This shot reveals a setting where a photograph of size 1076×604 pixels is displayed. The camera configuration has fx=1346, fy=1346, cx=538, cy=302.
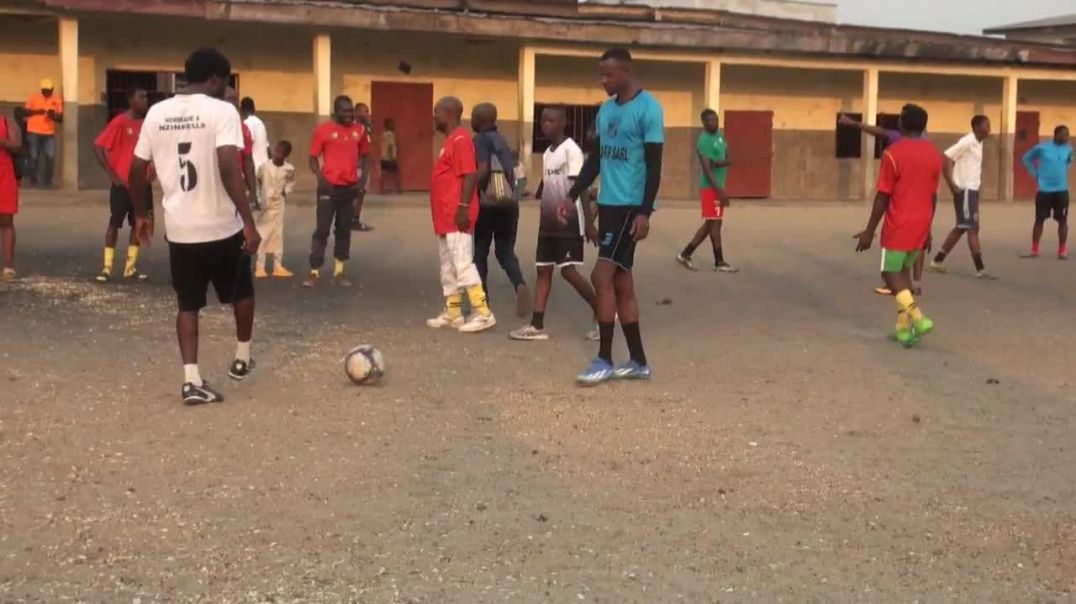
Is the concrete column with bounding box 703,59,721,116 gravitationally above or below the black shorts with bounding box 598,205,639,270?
above

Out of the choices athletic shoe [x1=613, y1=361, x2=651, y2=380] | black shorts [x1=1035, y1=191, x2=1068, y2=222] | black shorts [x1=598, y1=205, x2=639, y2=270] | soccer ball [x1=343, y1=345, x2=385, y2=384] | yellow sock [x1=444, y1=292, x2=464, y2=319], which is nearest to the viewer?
soccer ball [x1=343, y1=345, x2=385, y2=384]

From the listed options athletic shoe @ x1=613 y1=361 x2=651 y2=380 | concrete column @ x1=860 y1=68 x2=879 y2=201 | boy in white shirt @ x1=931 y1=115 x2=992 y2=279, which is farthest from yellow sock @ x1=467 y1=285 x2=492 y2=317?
concrete column @ x1=860 y1=68 x2=879 y2=201

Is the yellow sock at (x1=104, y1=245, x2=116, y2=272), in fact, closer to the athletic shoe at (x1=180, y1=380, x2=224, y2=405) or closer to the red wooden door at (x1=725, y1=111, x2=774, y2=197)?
the athletic shoe at (x1=180, y1=380, x2=224, y2=405)

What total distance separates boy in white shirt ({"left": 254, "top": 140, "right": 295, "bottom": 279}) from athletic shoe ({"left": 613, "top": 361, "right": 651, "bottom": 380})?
561 centimetres

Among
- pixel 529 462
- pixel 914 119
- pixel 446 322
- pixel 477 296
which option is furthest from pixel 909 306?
pixel 529 462

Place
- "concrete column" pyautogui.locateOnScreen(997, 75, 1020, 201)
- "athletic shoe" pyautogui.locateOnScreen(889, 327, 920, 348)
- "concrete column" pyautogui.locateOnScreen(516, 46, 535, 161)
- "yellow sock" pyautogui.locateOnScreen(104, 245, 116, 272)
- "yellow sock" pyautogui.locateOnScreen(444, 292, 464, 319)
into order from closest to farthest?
1. "athletic shoe" pyautogui.locateOnScreen(889, 327, 920, 348)
2. "yellow sock" pyautogui.locateOnScreen(444, 292, 464, 319)
3. "yellow sock" pyautogui.locateOnScreen(104, 245, 116, 272)
4. "concrete column" pyautogui.locateOnScreen(516, 46, 535, 161)
5. "concrete column" pyautogui.locateOnScreen(997, 75, 1020, 201)

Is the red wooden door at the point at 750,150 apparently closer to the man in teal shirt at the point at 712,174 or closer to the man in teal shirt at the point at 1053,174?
the man in teal shirt at the point at 1053,174

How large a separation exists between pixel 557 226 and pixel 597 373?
1.91m

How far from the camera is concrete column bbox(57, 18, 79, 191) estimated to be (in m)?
24.5

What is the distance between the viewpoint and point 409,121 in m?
29.2

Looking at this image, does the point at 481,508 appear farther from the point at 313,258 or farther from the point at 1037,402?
the point at 313,258

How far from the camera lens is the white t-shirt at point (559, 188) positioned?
9633 millimetres

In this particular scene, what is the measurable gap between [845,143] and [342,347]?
85.7 ft

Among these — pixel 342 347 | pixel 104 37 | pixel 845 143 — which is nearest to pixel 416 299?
pixel 342 347
